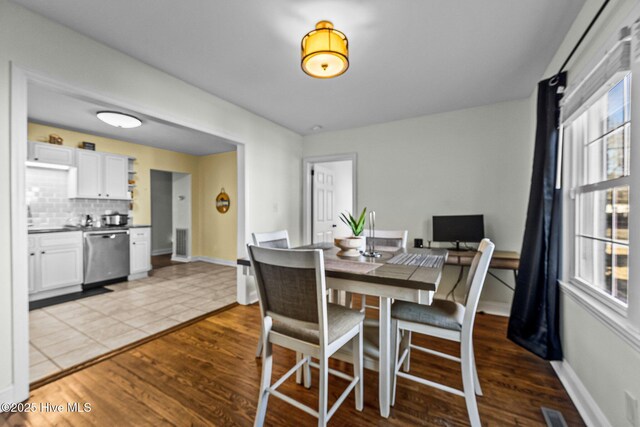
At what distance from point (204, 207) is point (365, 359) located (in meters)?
5.36

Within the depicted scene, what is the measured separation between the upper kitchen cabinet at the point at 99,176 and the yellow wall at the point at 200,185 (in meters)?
0.31

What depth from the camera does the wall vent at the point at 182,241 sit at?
Result: 6074 millimetres

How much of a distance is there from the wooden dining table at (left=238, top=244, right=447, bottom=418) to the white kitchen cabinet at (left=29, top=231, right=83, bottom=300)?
4.09 meters

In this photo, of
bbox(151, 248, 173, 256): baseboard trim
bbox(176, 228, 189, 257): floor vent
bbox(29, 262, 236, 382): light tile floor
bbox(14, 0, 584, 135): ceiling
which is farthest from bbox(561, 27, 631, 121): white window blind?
bbox(151, 248, 173, 256): baseboard trim

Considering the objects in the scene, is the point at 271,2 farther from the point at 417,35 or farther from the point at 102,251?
the point at 102,251

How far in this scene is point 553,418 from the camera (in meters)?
1.47

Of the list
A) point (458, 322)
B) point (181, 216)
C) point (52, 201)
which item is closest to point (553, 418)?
point (458, 322)

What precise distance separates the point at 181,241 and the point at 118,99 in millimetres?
4612

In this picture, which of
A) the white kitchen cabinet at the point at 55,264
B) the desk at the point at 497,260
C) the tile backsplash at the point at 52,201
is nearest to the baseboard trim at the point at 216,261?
the tile backsplash at the point at 52,201

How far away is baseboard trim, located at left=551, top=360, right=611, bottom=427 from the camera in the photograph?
54.6 inches

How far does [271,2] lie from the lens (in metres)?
1.62

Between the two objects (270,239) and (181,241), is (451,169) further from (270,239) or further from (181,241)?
(181,241)

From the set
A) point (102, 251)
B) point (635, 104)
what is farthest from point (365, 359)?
point (102, 251)

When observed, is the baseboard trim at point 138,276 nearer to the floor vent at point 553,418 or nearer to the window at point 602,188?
the floor vent at point 553,418
